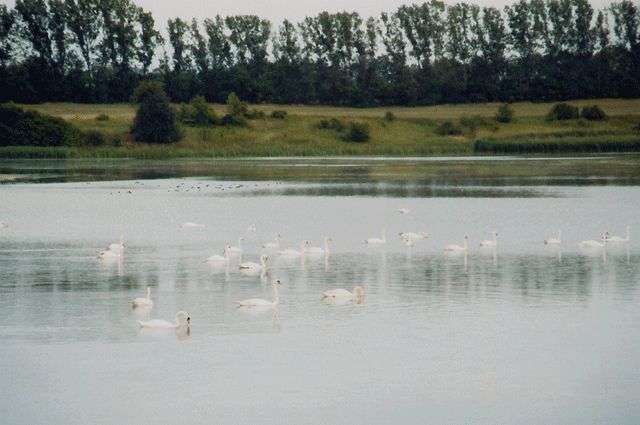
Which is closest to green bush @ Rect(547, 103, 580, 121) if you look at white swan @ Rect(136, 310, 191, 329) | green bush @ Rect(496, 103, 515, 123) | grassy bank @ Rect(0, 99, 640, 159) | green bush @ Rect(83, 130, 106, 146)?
grassy bank @ Rect(0, 99, 640, 159)

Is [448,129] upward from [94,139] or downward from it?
downward

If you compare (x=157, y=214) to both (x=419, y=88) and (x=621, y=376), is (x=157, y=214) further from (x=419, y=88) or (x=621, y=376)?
(x=419, y=88)

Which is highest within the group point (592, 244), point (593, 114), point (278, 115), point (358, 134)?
point (278, 115)

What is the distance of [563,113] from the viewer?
366ft

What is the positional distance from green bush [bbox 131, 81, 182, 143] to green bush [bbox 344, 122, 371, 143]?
17652 millimetres

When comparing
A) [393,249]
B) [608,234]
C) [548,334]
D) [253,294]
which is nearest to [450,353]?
[548,334]

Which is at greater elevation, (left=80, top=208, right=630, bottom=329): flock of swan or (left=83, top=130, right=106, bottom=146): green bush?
(left=83, top=130, right=106, bottom=146): green bush

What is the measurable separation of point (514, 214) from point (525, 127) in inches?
2865

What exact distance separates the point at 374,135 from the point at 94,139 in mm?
27472

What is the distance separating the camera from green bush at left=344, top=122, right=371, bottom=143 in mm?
108250

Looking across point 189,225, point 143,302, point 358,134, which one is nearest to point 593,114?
point 358,134

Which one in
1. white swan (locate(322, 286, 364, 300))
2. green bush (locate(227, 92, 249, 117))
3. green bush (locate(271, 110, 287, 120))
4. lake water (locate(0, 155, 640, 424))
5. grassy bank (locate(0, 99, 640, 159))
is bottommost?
lake water (locate(0, 155, 640, 424))

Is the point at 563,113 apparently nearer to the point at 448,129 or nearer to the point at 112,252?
the point at 448,129

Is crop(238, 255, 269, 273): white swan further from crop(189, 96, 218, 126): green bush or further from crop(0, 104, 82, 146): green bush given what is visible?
crop(189, 96, 218, 126): green bush
